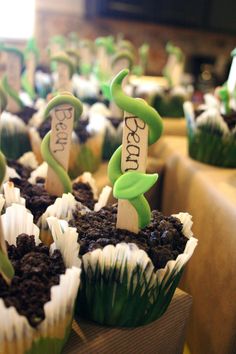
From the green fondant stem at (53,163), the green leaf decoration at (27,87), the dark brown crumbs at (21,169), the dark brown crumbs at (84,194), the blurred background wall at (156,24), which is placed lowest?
the dark brown crumbs at (84,194)

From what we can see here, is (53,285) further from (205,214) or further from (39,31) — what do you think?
(39,31)

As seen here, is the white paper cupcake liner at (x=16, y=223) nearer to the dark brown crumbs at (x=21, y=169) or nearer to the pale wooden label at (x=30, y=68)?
the dark brown crumbs at (x=21, y=169)

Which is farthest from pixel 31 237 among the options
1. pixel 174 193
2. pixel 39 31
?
pixel 39 31

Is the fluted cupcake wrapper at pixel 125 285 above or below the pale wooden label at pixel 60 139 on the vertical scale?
below

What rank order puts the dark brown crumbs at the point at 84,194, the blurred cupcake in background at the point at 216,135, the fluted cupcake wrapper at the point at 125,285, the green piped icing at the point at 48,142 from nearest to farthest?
the fluted cupcake wrapper at the point at 125,285 < the green piped icing at the point at 48,142 < the dark brown crumbs at the point at 84,194 < the blurred cupcake in background at the point at 216,135

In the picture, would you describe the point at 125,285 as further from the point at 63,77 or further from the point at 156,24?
the point at 156,24

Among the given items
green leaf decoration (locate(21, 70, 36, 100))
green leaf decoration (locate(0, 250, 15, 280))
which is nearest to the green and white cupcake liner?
green leaf decoration (locate(0, 250, 15, 280))

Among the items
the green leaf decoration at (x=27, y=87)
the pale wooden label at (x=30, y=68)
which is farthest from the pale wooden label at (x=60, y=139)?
the pale wooden label at (x=30, y=68)
